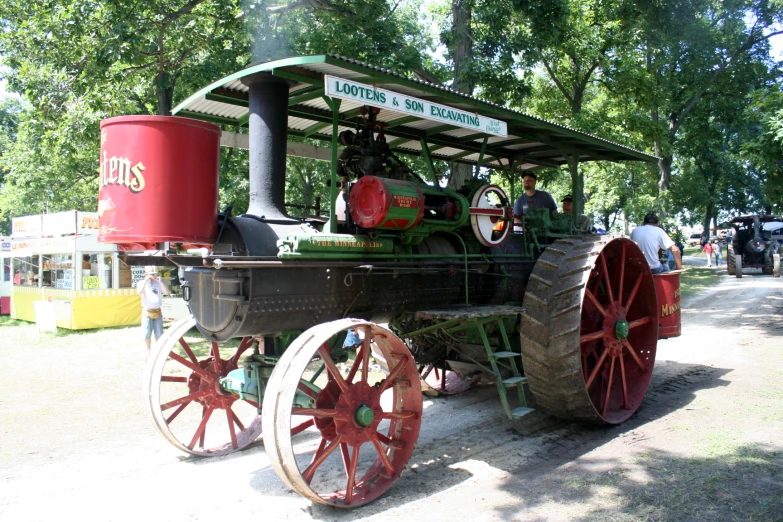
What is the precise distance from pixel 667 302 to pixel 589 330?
47.4 inches

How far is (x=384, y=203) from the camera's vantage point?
12.7 ft

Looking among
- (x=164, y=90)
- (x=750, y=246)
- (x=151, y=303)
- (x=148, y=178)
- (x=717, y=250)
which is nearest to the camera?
(x=148, y=178)

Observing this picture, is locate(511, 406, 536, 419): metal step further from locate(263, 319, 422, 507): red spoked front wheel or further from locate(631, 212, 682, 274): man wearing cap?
locate(631, 212, 682, 274): man wearing cap

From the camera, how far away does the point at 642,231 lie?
6375 millimetres

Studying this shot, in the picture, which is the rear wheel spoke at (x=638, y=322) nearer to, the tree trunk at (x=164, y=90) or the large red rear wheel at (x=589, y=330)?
the large red rear wheel at (x=589, y=330)

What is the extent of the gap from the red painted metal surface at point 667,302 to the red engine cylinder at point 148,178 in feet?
15.0

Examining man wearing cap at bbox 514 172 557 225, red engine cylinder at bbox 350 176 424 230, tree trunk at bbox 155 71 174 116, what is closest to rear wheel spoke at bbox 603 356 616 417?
man wearing cap at bbox 514 172 557 225

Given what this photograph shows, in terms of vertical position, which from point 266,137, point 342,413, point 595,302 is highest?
point 266,137

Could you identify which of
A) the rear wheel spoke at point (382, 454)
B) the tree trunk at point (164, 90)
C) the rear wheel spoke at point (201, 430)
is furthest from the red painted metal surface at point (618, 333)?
the tree trunk at point (164, 90)

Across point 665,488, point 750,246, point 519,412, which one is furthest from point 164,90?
point 750,246

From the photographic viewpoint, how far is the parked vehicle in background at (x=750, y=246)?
65.5 ft

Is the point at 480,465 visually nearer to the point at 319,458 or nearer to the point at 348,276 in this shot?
the point at 319,458

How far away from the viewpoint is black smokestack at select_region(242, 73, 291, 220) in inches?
156

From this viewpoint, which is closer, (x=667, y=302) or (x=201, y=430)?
(x=201, y=430)
